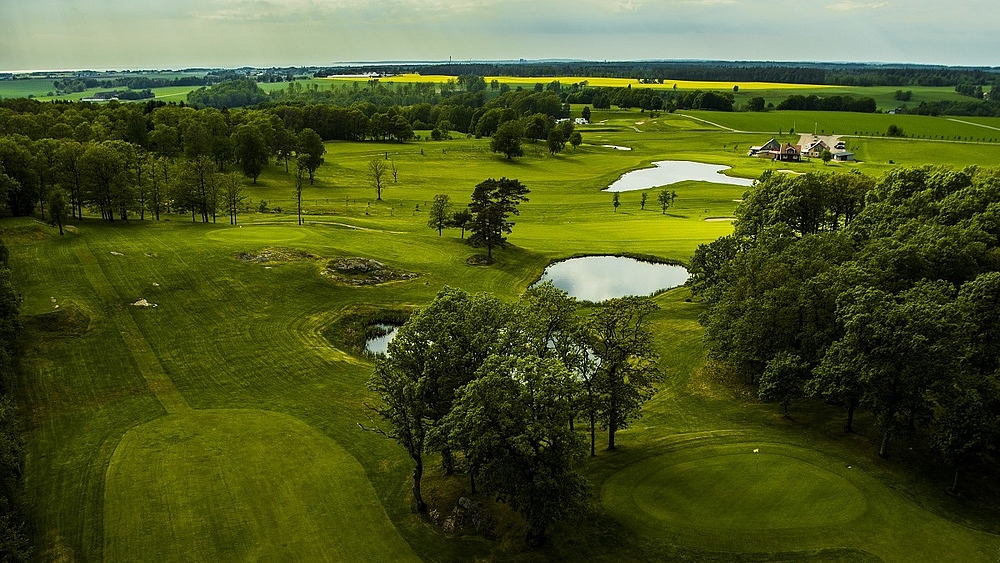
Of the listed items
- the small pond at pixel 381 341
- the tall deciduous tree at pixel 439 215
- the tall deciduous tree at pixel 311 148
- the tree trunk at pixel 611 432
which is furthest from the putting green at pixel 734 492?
the tall deciduous tree at pixel 311 148

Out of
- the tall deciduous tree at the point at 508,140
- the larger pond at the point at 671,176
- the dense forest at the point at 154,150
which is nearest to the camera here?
the dense forest at the point at 154,150

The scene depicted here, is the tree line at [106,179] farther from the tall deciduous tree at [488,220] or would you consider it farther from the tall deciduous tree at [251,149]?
the tall deciduous tree at [488,220]

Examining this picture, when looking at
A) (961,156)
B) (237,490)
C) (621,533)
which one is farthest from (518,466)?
(961,156)

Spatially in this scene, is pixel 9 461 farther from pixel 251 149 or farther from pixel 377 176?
pixel 251 149

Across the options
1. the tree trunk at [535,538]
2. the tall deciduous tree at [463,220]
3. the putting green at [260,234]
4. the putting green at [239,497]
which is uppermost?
the tall deciduous tree at [463,220]

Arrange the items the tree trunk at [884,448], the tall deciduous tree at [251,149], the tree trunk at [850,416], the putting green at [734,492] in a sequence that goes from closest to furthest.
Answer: the putting green at [734,492], the tree trunk at [884,448], the tree trunk at [850,416], the tall deciduous tree at [251,149]

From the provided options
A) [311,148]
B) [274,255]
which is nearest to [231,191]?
[274,255]

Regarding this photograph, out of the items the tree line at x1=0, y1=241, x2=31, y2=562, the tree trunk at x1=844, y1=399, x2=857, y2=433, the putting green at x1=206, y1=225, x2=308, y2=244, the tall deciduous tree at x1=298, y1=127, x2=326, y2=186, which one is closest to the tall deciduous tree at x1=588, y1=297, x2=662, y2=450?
the tree trunk at x1=844, y1=399, x2=857, y2=433
